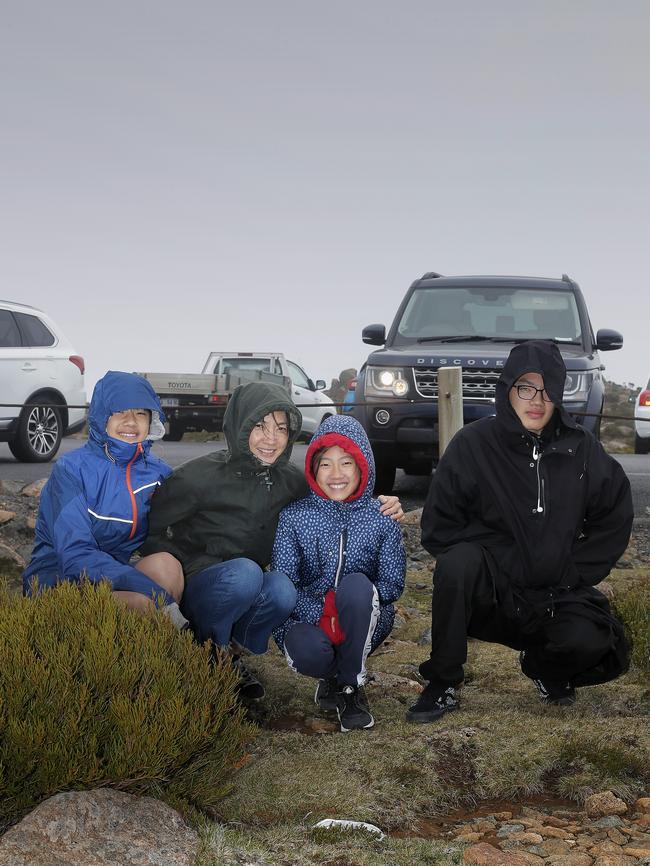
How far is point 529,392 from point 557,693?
140 cm

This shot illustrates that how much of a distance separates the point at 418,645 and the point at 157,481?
213cm

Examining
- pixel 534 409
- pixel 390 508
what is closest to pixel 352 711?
pixel 390 508

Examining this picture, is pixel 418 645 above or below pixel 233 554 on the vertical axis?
below

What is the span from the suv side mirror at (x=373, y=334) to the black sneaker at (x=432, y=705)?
5.32 m

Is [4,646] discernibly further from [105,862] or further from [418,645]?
[418,645]

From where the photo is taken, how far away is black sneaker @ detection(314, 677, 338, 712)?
432cm

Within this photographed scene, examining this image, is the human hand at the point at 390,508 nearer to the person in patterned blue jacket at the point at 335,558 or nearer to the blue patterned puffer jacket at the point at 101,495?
the person in patterned blue jacket at the point at 335,558

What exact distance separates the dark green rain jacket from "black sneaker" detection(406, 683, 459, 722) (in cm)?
94

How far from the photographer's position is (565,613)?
4.21 meters

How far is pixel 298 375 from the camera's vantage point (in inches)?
856

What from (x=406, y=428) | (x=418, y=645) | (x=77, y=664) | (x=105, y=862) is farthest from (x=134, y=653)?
(x=406, y=428)

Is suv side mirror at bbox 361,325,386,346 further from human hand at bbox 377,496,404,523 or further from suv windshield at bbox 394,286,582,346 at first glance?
human hand at bbox 377,496,404,523

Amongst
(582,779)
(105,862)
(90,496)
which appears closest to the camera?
(105,862)

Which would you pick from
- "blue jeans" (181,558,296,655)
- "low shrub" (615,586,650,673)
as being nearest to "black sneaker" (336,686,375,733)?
"blue jeans" (181,558,296,655)
